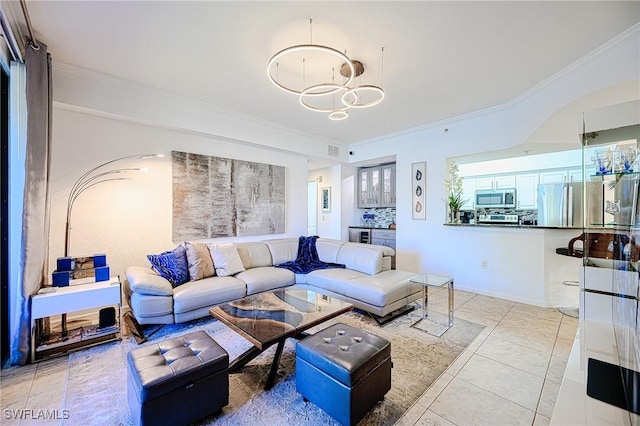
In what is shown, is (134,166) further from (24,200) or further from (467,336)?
(467,336)

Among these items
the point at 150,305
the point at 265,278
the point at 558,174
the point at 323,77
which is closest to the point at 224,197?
the point at 265,278

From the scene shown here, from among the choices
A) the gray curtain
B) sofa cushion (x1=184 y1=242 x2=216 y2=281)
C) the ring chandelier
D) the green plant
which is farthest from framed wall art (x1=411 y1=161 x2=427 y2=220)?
the gray curtain

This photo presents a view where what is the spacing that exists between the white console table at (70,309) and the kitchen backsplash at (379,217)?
204 inches

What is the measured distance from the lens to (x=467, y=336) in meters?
2.73

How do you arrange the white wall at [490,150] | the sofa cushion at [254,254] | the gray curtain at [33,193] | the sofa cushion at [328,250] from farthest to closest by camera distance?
the sofa cushion at [328,250]
the sofa cushion at [254,254]
the white wall at [490,150]
the gray curtain at [33,193]

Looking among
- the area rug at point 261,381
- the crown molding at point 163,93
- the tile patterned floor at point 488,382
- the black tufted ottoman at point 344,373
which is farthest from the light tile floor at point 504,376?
the crown molding at point 163,93

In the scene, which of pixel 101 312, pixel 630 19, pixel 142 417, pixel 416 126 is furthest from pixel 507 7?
pixel 101 312

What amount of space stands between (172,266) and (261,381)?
71.1 inches

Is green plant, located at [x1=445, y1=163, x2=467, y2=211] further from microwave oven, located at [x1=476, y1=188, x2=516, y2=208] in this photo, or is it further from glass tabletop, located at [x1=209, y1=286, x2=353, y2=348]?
glass tabletop, located at [x1=209, y1=286, x2=353, y2=348]

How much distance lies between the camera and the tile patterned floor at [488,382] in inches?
65.7

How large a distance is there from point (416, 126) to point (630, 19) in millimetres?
2722

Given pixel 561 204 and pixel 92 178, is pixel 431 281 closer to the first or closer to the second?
pixel 561 204

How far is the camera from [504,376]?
207 centimetres

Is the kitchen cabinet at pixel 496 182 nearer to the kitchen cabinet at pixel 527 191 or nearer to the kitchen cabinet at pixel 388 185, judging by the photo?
the kitchen cabinet at pixel 527 191
